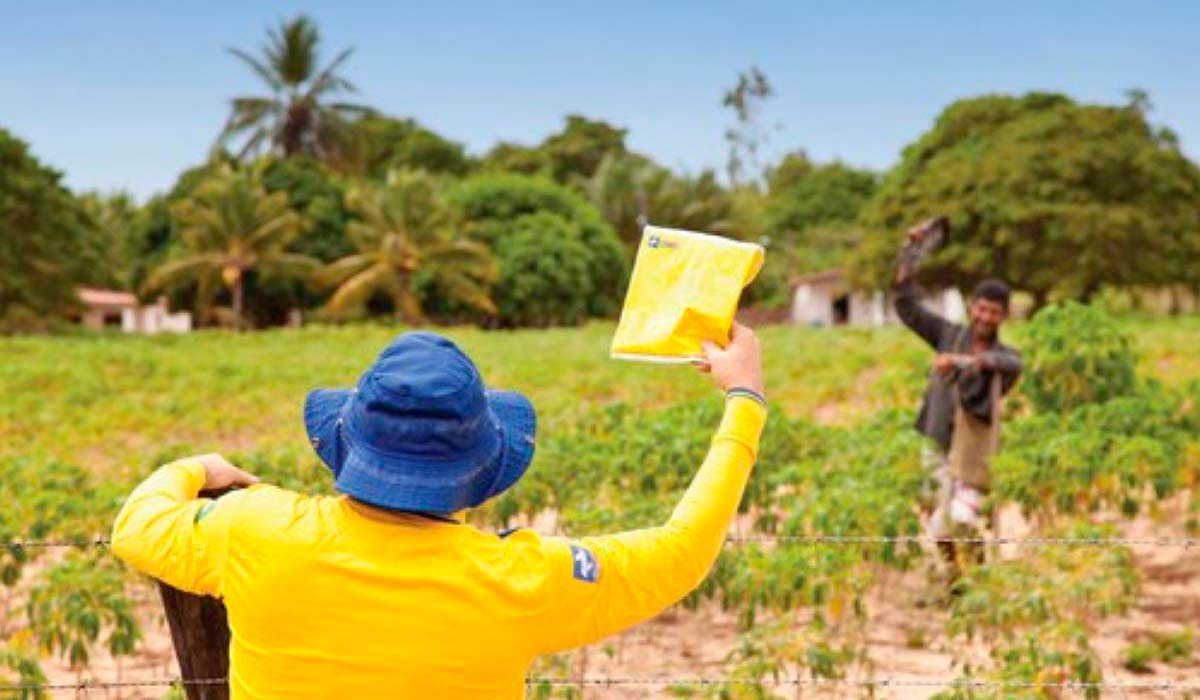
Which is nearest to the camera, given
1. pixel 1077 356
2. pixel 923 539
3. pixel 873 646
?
pixel 923 539

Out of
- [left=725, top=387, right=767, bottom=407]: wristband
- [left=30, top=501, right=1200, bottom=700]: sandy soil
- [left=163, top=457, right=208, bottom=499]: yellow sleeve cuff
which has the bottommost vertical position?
[left=30, top=501, right=1200, bottom=700]: sandy soil

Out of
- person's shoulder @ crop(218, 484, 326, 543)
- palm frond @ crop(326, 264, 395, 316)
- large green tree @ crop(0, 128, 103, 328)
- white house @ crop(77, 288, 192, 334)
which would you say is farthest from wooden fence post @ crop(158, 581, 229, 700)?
white house @ crop(77, 288, 192, 334)

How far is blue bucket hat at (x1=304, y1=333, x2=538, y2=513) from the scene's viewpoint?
173 cm

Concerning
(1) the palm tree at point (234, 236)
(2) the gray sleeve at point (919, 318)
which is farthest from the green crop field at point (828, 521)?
(1) the palm tree at point (234, 236)

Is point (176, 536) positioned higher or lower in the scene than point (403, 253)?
lower

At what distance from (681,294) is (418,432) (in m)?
0.50

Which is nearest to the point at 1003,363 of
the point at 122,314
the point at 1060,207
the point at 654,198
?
A: the point at 1060,207

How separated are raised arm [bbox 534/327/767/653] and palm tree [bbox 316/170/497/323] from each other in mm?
34034

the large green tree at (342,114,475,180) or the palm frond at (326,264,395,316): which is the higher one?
the large green tree at (342,114,475,180)

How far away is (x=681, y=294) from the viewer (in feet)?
6.72

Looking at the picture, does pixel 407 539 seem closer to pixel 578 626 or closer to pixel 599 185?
pixel 578 626

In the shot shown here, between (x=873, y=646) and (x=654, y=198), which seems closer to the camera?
(x=873, y=646)

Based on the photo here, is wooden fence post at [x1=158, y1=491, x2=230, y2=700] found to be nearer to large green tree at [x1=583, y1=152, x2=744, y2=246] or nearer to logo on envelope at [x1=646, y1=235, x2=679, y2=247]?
logo on envelope at [x1=646, y1=235, x2=679, y2=247]

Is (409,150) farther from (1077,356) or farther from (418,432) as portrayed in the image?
(418,432)
